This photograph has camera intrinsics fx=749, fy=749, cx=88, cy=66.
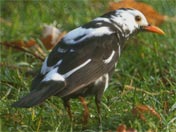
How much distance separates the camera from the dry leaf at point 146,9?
708cm

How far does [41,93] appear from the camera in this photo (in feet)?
15.0

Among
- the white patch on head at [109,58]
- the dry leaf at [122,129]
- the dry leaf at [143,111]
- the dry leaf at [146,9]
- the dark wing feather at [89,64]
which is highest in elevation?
the dark wing feather at [89,64]

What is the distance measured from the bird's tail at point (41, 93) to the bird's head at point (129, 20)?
35.1 inches

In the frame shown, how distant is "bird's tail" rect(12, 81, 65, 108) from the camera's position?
4520mm

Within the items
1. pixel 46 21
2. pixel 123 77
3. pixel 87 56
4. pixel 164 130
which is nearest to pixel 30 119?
pixel 87 56

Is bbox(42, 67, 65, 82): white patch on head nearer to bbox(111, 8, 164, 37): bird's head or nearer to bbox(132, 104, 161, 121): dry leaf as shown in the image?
bbox(132, 104, 161, 121): dry leaf

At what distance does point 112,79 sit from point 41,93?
1.58 m

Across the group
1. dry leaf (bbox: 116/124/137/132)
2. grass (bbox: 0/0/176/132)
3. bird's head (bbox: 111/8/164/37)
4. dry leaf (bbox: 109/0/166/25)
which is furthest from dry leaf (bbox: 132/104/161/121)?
dry leaf (bbox: 109/0/166/25)

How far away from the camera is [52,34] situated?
6.82 metres

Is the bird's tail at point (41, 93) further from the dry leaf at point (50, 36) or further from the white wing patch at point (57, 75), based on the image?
the dry leaf at point (50, 36)

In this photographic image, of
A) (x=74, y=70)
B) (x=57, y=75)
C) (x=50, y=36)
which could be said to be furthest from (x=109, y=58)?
(x=50, y=36)

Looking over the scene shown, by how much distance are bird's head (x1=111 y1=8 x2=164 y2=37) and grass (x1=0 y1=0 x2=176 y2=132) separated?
44 cm

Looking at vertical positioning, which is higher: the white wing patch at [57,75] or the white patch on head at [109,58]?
the white wing patch at [57,75]

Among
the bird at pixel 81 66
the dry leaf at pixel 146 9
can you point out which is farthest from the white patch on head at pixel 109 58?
the dry leaf at pixel 146 9
